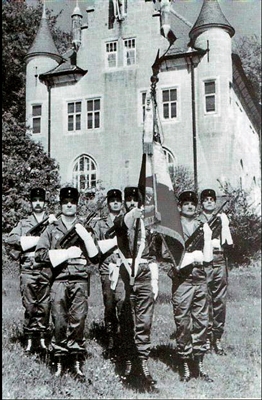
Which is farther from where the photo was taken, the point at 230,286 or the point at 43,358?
the point at 230,286

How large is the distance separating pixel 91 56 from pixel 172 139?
0.57 metres

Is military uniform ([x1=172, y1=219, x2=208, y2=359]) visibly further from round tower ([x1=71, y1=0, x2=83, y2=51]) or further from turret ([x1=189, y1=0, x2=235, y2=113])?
round tower ([x1=71, y1=0, x2=83, y2=51])

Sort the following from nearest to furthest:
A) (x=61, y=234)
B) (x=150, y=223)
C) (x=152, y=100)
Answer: (x=61, y=234)
(x=150, y=223)
(x=152, y=100)

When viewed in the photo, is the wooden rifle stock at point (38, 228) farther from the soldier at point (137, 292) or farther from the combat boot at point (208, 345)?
the combat boot at point (208, 345)

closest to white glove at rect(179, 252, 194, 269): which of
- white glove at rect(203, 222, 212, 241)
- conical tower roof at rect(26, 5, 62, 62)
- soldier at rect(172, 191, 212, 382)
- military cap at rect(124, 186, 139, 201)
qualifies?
soldier at rect(172, 191, 212, 382)

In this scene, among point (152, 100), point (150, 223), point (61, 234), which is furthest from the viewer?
point (152, 100)

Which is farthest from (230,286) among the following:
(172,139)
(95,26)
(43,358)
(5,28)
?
(5,28)

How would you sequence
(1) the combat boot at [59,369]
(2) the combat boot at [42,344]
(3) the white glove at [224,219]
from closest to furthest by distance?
(1) the combat boot at [59,369], (2) the combat boot at [42,344], (3) the white glove at [224,219]

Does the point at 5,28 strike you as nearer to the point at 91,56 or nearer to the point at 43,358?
the point at 91,56

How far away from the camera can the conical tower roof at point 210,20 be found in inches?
101

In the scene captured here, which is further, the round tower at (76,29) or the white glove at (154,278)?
the round tower at (76,29)

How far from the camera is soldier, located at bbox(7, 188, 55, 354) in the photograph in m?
2.26

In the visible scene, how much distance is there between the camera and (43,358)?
85.7 inches

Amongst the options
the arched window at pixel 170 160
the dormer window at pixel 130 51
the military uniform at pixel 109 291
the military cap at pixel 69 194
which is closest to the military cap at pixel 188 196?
the arched window at pixel 170 160
